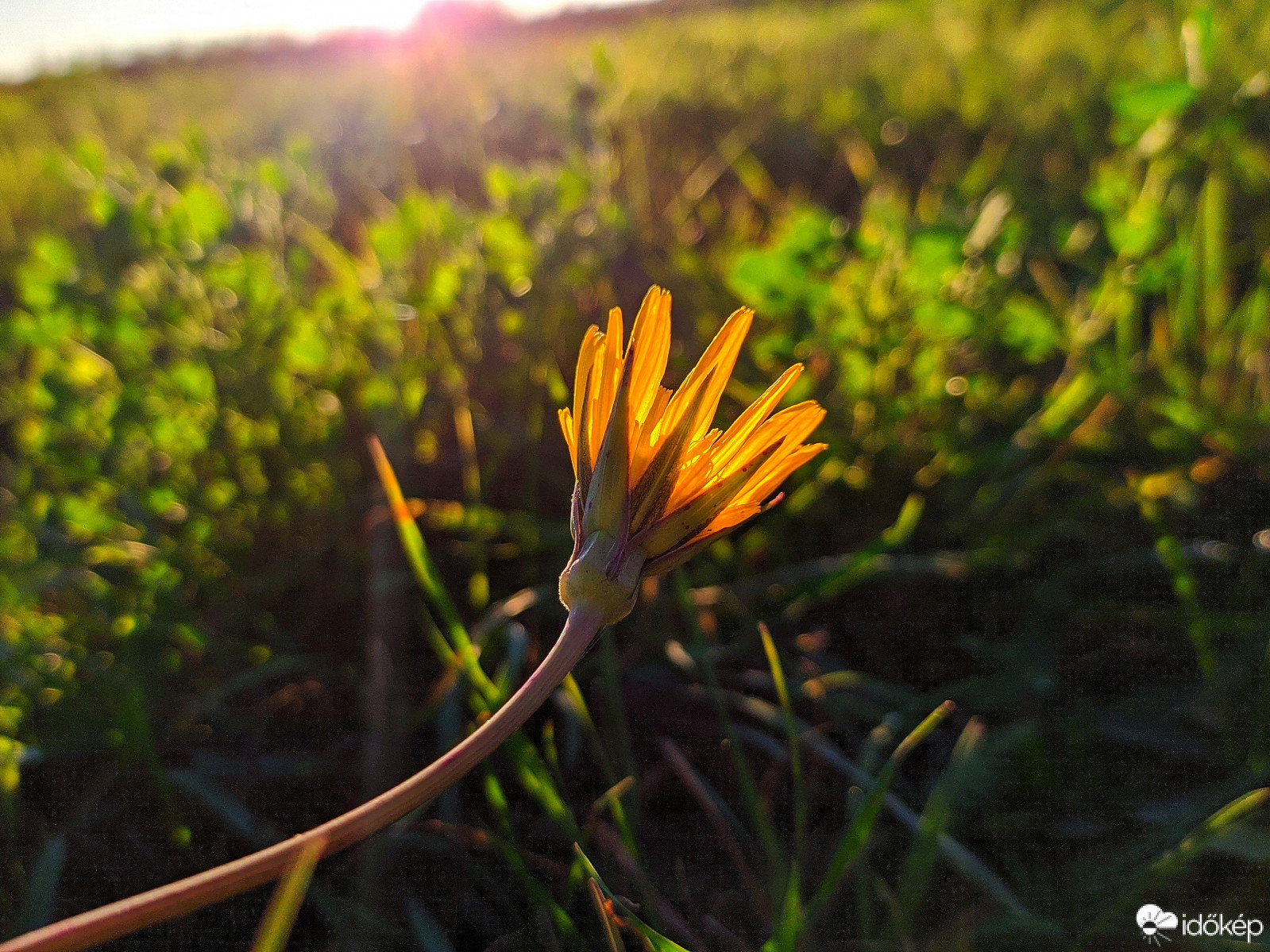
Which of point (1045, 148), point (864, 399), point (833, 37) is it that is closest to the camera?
point (864, 399)

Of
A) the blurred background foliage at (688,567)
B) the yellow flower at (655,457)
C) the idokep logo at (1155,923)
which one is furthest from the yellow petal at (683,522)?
the idokep logo at (1155,923)

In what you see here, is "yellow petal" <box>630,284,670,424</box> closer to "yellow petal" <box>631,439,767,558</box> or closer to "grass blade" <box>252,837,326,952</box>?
"yellow petal" <box>631,439,767,558</box>

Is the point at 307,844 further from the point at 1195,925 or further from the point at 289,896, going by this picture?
the point at 1195,925

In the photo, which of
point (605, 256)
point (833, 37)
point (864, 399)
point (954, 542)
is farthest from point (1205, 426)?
point (833, 37)

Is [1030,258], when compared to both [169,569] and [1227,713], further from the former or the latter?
[169,569]

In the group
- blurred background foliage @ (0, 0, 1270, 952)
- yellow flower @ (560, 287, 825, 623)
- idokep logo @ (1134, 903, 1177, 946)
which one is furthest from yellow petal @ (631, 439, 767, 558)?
idokep logo @ (1134, 903, 1177, 946)

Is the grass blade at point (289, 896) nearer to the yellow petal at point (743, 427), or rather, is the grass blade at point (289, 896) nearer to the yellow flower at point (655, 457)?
the yellow flower at point (655, 457)

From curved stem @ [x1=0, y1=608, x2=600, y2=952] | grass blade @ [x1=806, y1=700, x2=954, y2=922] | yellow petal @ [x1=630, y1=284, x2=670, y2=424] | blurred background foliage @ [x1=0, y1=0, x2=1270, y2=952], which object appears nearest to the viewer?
curved stem @ [x1=0, y1=608, x2=600, y2=952]
